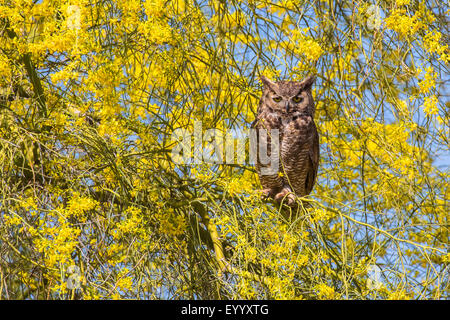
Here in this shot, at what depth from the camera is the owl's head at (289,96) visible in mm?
2451

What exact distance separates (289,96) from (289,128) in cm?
14

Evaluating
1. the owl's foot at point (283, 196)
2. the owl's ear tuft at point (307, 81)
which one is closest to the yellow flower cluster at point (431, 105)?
the owl's ear tuft at point (307, 81)

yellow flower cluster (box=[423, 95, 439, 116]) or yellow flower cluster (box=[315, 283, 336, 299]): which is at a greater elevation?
yellow flower cluster (box=[423, 95, 439, 116])

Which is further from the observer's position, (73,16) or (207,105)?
(207,105)

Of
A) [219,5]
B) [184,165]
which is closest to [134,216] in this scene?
[184,165]

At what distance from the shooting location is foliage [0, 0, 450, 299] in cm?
187

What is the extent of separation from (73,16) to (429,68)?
1.08 m

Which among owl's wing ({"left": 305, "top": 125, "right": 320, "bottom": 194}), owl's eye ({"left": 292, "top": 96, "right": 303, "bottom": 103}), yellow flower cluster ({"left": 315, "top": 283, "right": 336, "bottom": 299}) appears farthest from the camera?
owl's wing ({"left": 305, "top": 125, "right": 320, "bottom": 194})

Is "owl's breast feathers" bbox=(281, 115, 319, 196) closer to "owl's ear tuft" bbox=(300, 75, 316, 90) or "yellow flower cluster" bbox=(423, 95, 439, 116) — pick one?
"owl's ear tuft" bbox=(300, 75, 316, 90)

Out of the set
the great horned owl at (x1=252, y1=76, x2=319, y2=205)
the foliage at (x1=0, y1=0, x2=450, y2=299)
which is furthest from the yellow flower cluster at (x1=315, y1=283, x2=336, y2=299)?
the great horned owl at (x1=252, y1=76, x2=319, y2=205)

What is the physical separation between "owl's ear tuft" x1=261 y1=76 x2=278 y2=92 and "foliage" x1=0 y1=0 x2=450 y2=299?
0.06m

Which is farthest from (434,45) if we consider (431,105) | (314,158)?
(314,158)

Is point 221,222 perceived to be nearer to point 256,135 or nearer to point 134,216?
point 134,216

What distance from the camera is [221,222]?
179 cm
